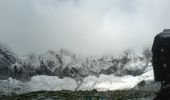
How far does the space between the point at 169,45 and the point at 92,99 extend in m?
8.16

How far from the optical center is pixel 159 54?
50.7 feet

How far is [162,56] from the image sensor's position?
15.2m

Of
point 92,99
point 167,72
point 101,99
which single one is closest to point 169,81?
point 167,72

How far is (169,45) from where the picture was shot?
15.0 metres

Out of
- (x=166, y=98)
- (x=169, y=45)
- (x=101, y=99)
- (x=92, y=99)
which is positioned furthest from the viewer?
(x=101, y=99)

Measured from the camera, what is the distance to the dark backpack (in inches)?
590

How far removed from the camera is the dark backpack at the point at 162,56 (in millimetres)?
14988

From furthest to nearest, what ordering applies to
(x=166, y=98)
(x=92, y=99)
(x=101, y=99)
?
(x=101, y=99), (x=92, y=99), (x=166, y=98)

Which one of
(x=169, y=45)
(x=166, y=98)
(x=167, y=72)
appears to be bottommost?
(x=166, y=98)

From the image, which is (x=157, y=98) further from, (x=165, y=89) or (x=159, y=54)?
(x=159, y=54)

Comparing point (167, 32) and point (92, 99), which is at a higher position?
point (167, 32)

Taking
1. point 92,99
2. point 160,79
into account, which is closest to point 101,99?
point 92,99

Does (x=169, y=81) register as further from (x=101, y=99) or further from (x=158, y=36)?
(x=101, y=99)

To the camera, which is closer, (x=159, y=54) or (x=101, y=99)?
(x=159, y=54)
